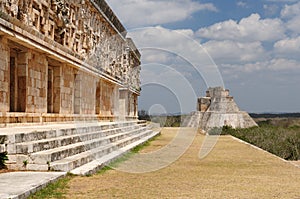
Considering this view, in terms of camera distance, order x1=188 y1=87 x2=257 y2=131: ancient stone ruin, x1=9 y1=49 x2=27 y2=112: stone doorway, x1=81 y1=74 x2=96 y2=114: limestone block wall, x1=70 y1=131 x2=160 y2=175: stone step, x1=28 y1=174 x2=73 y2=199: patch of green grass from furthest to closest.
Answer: x1=188 y1=87 x2=257 y2=131: ancient stone ruin → x1=81 y1=74 x2=96 y2=114: limestone block wall → x1=9 y1=49 x2=27 y2=112: stone doorway → x1=70 y1=131 x2=160 y2=175: stone step → x1=28 y1=174 x2=73 y2=199: patch of green grass

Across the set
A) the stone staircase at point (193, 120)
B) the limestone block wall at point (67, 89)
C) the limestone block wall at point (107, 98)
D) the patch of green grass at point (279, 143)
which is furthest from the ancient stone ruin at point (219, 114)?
the limestone block wall at point (67, 89)

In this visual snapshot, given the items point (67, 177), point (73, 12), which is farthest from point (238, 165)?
point (73, 12)

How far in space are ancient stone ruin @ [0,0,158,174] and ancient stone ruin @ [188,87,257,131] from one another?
15.6m

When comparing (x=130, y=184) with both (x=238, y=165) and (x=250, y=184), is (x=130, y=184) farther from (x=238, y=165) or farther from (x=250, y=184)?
(x=238, y=165)

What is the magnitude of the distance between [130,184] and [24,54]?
429 cm

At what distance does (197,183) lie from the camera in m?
6.71

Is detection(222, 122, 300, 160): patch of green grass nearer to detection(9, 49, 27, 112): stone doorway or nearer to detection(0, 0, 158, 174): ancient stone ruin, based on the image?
detection(0, 0, 158, 174): ancient stone ruin

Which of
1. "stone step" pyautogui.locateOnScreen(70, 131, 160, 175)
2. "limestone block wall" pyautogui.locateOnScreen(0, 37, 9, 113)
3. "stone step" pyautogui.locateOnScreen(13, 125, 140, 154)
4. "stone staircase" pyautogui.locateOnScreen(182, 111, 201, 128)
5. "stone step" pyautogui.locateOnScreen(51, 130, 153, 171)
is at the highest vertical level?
"limestone block wall" pyautogui.locateOnScreen(0, 37, 9, 113)

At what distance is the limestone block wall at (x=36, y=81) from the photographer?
31.1 ft

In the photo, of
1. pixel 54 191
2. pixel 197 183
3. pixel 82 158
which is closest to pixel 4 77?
pixel 82 158

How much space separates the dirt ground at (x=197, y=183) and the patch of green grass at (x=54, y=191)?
4.0 inches

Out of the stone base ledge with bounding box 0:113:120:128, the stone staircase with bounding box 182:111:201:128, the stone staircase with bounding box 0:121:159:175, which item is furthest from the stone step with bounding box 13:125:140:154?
the stone staircase with bounding box 182:111:201:128

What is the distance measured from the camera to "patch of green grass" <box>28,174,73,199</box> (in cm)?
500

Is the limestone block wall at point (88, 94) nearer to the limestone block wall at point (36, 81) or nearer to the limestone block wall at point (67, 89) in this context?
the limestone block wall at point (67, 89)
